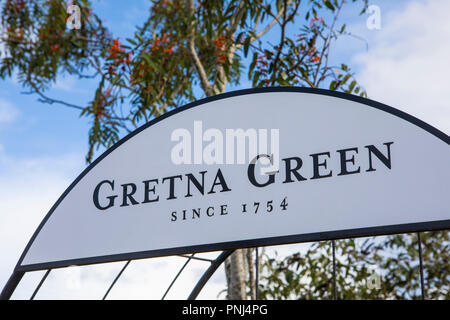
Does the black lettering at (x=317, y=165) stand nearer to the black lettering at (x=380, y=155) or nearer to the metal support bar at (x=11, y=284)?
the black lettering at (x=380, y=155)

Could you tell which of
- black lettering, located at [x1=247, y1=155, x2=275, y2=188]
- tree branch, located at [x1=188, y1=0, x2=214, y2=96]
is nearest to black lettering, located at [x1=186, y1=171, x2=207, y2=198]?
black lettering, located at [x1=247, y1=155, x2=275, y2=188]

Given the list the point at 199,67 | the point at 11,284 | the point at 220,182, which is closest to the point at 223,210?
the point at 220,182

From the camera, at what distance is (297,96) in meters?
3.86

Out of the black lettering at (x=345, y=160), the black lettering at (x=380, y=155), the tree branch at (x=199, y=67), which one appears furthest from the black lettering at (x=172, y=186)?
the tree branch at (x=199, y=67)

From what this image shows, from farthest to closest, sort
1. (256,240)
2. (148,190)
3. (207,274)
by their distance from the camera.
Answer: (207,274) → (148,190) → (256,240)

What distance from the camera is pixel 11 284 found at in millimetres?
4629

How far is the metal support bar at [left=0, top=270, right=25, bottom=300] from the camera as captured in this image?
462 centimetres

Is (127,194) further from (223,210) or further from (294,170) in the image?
(294,170)

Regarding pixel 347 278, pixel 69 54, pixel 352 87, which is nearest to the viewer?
pixel 352 87

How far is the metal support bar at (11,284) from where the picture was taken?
4617 millimetres

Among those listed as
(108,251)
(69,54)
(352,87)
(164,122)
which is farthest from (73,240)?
(69,54)

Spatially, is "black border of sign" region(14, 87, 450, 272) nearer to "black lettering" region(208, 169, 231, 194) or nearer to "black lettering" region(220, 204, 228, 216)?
"black lettering" region(220, 204, 228, 216)
